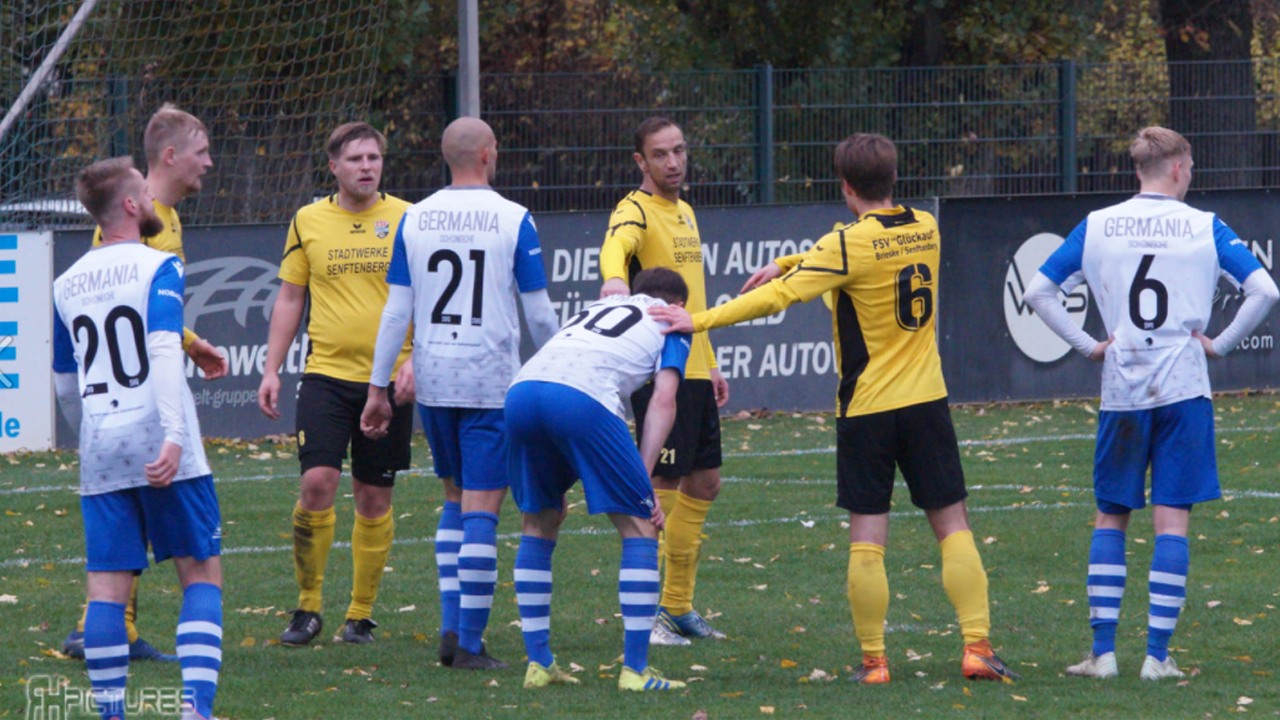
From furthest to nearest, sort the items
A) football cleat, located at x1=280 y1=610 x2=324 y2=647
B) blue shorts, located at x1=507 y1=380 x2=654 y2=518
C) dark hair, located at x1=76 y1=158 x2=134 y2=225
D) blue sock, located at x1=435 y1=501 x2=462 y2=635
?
football cleat, located at x1=280 y1=610 x2=324 y2=647, blue sock, located at x1=435 y1=501 x2=462 y2=635, blue shorts, located at x1=507 y1=380 x2=654 y2=518, dark hair, located at x1=76 y1=158 x2=134 y2=225

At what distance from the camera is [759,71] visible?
1575 cm

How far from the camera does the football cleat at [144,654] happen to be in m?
6.42

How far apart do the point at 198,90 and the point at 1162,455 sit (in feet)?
34.2

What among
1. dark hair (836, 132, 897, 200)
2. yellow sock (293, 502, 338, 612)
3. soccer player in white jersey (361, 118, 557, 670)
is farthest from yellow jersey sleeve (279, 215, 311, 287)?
dark hair (836, 132, 897, 200)

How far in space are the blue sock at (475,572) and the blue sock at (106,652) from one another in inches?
56.5

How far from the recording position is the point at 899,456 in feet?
19.7

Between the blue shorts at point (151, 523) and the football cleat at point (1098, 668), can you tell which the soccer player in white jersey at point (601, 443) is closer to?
the blue shorts at point (151, 523)

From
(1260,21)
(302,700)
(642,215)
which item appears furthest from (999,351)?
(1260,21)

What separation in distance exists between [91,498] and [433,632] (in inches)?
92.7

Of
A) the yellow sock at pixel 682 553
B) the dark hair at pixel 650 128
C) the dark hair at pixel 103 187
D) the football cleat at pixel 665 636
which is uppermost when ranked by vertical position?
the dark hair at pixel 650 128

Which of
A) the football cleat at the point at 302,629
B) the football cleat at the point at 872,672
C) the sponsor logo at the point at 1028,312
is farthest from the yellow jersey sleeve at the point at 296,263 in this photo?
the sponsor logo at the point at 1028,312

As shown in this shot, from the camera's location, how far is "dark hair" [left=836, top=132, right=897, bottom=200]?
5914 millimetres

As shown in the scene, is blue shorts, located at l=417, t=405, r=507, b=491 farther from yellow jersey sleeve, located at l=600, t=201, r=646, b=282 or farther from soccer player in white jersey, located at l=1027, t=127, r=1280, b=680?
soccer player in white jersey, located at l=1027, t=127, r=1280, b=680

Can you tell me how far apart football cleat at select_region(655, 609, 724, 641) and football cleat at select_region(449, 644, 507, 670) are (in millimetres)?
920
